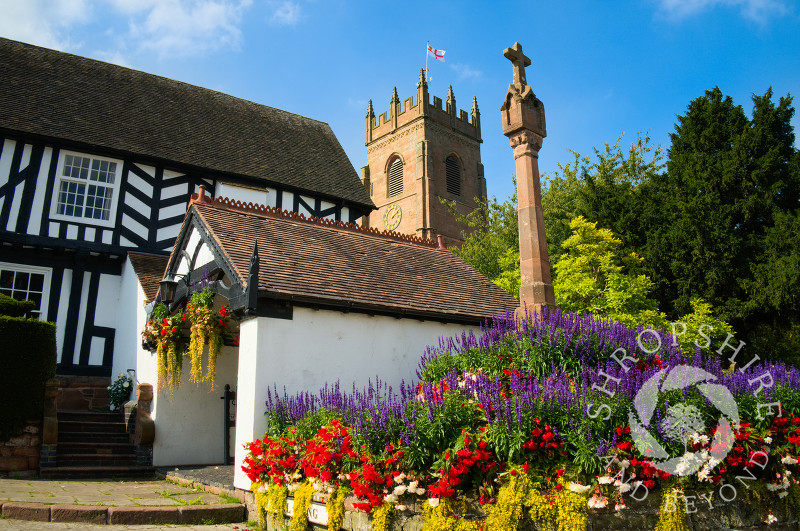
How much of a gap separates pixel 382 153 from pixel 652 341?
40.4 metres

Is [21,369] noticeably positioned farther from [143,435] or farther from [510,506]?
[510,506]

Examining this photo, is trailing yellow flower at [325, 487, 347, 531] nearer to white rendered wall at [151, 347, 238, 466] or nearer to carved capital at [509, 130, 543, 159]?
white rendered wall at [151, 347, 238, 466]

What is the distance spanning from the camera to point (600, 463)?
486cm

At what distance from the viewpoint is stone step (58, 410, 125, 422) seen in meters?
11.9

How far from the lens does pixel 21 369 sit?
32.1 feet

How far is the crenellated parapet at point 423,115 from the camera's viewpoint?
4388 centimetres

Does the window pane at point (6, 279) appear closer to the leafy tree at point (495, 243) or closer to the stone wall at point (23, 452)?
the stone wall at point (23, 452)

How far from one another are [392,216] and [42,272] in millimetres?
31542

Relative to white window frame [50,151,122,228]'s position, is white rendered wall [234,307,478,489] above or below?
below

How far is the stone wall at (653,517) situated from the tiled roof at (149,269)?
9189 mm

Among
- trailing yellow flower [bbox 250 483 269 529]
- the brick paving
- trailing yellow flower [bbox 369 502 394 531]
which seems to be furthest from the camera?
trailing yellow flower [bbox 250 483 269 529]

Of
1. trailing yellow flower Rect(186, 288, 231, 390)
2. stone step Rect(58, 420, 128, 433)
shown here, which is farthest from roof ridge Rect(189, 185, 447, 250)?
stone step Rect(58, 420, 128, 433)

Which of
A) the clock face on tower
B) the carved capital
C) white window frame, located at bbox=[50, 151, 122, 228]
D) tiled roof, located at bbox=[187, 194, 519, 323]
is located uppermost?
the clock face on tower

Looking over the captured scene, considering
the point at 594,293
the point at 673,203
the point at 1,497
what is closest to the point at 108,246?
the point at 1,497
